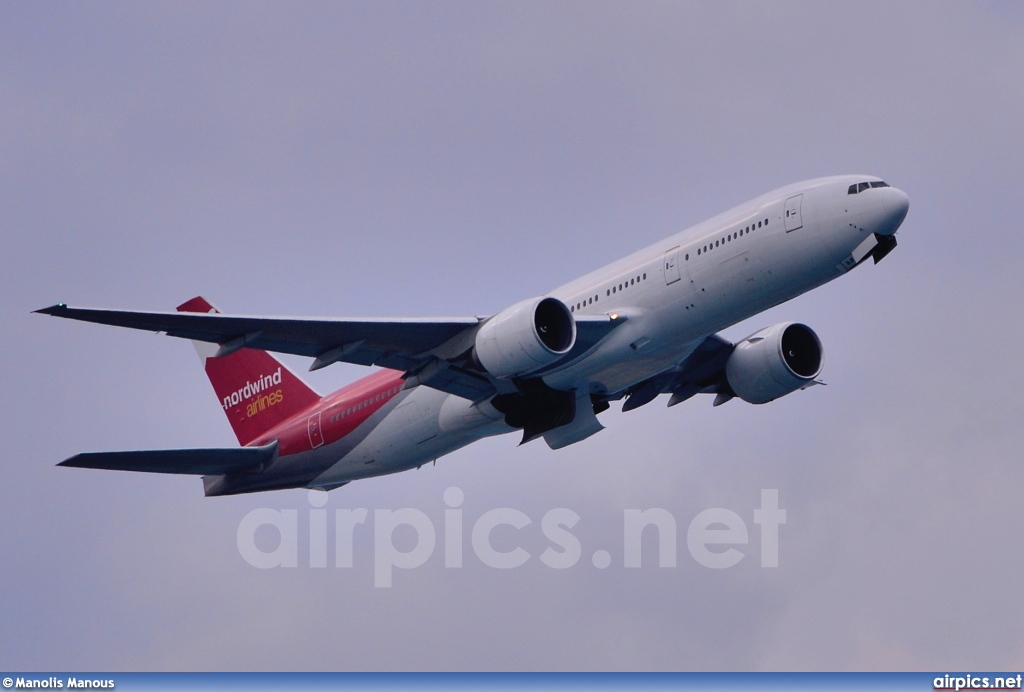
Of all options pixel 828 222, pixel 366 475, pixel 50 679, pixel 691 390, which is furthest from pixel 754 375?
pixel 50 679

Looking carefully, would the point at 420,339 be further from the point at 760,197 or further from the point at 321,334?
the point at 760,197

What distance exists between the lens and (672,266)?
3541cm

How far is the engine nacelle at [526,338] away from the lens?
3484 centimetres

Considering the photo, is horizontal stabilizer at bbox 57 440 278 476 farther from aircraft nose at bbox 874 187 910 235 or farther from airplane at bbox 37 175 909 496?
aircraft nose at bbox 874 187 910 235

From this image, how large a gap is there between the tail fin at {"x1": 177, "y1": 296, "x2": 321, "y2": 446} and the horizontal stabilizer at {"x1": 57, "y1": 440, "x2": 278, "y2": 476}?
243 cm

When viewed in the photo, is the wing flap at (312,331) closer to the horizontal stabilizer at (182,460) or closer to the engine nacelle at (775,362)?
the horizontal stabilizer at (182,460)

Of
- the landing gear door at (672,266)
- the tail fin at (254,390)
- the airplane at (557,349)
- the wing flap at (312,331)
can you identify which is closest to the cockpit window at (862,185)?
the airplane at (557,349)

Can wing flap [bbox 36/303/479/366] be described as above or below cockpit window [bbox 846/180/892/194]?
below

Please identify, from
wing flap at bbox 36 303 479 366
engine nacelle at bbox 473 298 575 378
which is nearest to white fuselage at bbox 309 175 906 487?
engine nacelle at bbox 473 298 575 378

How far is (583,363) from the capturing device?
37.1m

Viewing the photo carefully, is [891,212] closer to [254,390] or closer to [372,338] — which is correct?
[372,338]

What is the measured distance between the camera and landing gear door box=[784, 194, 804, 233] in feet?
112

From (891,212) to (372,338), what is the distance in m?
13.5

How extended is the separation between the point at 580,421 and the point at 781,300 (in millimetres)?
7549
